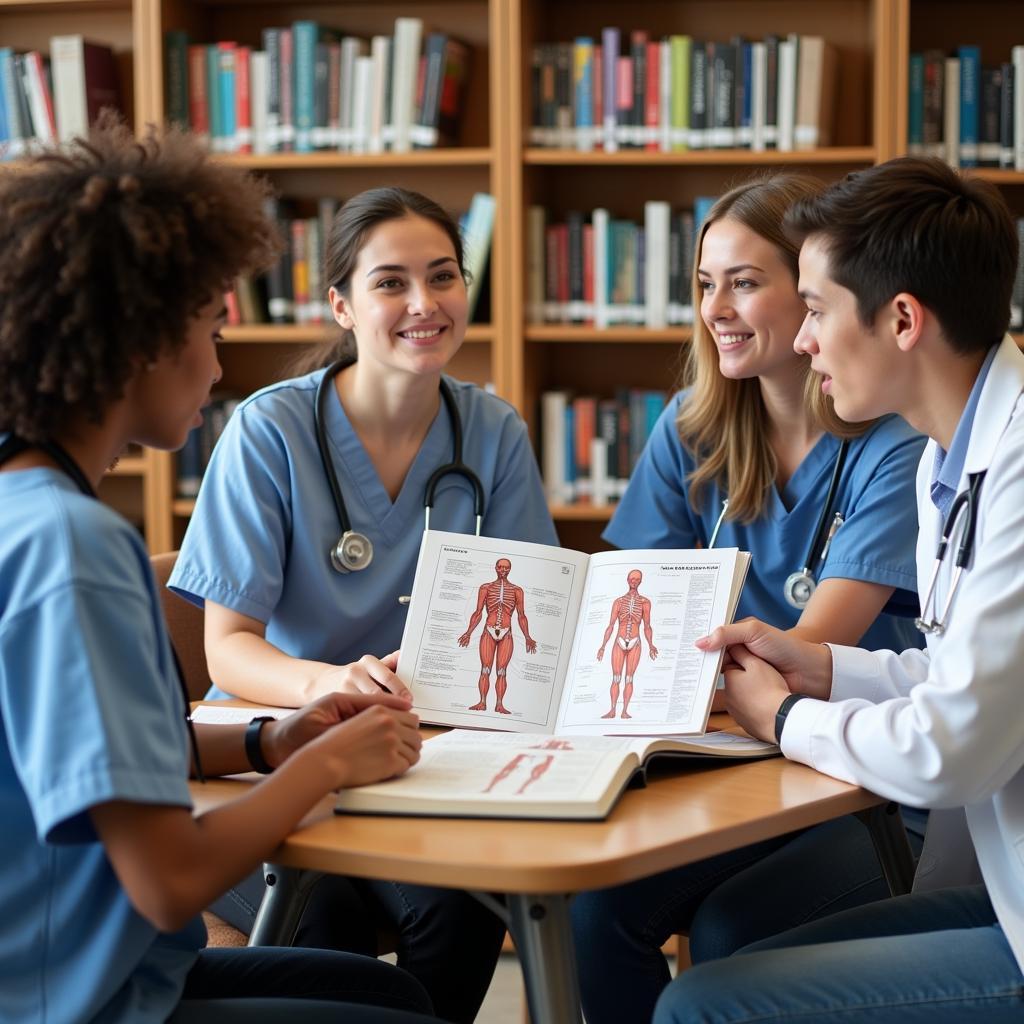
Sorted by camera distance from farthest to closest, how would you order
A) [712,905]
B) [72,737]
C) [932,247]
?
[712,905], [932,247], [72,737]

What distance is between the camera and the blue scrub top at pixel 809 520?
6.24ft

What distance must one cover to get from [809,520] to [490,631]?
679 millimetres

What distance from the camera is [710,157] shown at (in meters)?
3.11

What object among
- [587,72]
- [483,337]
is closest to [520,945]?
[483,337]

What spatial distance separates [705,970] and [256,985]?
470mm

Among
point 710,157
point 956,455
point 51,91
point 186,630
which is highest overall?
point 51,91

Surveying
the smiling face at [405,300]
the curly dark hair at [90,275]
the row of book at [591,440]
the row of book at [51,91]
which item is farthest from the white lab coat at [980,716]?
the row of book at [51,91]

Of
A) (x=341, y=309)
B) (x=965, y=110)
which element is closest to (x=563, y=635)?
(x=341, y=309)

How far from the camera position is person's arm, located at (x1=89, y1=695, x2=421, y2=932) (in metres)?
1.00

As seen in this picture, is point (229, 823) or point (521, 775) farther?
point (521, 775)

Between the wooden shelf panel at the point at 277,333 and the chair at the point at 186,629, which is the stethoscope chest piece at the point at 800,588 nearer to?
the chair at the point at 186,629

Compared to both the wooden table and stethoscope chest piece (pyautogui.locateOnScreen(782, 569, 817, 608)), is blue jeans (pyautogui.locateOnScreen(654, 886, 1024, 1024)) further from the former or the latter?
stethoscope chest piece (pyautogui.locateOnScreen(782, 569, 817, 608))

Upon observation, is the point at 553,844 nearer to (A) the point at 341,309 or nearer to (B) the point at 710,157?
(A) the point at 341,309

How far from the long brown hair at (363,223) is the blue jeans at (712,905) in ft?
3.21
